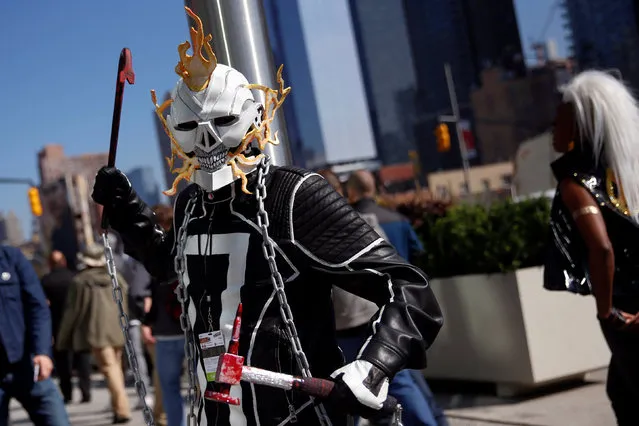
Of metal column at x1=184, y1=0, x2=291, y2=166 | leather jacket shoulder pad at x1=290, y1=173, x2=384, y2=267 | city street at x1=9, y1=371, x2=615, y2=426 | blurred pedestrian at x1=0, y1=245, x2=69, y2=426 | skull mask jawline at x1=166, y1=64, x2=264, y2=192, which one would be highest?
metal column at x1=184, y1=0, x2=291, y2=166

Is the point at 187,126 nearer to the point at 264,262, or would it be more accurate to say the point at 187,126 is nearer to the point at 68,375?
the point at 264,262

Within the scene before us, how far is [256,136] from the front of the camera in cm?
241

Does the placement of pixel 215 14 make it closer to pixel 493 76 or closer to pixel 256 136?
pixel 256 136

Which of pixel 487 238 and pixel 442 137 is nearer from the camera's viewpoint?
pixel 487 238

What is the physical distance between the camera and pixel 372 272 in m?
2.24

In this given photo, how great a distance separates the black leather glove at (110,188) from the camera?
8.66ft

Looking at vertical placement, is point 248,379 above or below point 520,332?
above

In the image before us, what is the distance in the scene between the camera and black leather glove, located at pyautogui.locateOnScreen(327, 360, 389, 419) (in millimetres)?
1997

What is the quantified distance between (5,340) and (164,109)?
8.64 ft

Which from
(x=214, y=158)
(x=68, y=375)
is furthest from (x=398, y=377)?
(x=68, y=375)

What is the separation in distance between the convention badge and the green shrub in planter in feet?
14.2

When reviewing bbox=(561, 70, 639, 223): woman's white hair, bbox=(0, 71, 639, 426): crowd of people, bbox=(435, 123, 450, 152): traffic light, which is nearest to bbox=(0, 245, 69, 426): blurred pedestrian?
bbox=(0, 71, 639, 426): crowd of people

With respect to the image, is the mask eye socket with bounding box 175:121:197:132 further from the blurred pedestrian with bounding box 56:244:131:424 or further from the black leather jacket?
the blurred pedestrian with bounding box 56:244:131:424

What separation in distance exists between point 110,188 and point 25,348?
2.42 meters
